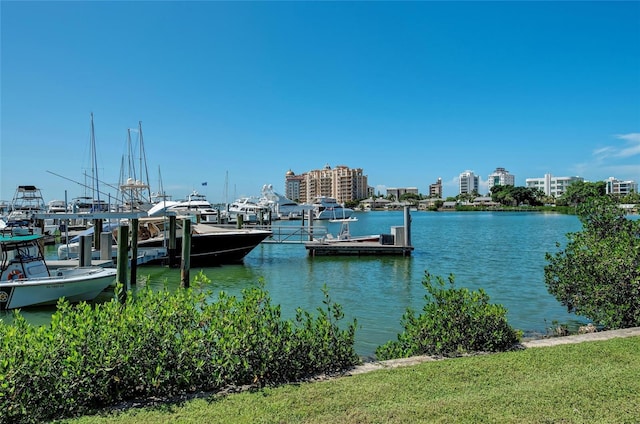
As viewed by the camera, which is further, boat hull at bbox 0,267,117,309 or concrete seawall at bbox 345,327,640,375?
boat hull at bbox 0,267,117,309

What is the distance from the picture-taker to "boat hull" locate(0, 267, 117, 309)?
13.5 metres

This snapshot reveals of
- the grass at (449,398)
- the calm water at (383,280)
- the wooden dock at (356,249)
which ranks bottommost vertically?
the calm water at (383,280)

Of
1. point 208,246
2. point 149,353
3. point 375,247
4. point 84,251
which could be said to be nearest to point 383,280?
point 375,247

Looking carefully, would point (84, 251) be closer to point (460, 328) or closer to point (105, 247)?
point (105, 247)

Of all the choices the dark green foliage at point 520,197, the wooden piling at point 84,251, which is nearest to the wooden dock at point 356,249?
the wooden piling at point 84,251

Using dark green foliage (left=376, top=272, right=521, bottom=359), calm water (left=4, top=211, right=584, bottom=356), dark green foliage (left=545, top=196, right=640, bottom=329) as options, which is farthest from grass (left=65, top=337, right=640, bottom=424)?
calm water (left=4, top=211, right=584, bottom=356)

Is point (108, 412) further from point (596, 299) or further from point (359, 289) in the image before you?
point (359, 289)

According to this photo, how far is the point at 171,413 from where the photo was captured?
14.4 feet

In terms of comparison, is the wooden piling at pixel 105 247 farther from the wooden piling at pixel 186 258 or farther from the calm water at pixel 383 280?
the wooden piling at pixel 186 258

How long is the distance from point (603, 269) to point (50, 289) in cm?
1539

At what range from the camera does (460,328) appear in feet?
21.6

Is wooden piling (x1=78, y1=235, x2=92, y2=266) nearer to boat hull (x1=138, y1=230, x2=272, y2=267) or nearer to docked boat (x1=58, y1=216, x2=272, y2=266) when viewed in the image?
docked boat (x1=58, y1=216, x2=272, y2=266)

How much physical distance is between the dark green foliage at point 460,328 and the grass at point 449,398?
682 mm

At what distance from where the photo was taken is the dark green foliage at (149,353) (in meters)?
4.34
